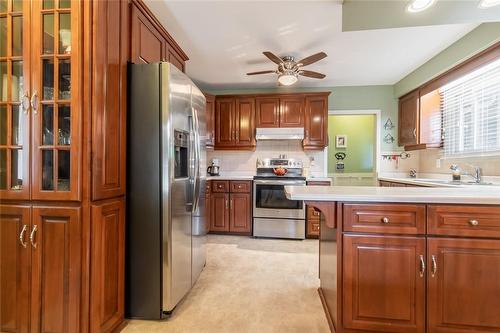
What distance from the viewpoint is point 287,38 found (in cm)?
282

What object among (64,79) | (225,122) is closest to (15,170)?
(64,79)

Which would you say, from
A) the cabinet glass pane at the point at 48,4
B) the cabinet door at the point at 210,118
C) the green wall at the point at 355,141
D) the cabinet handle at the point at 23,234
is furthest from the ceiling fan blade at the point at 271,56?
the green wall at the point at 355,141

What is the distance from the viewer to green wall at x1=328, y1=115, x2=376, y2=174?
6.04 meters

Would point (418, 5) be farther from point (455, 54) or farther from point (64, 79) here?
point (64, 79)

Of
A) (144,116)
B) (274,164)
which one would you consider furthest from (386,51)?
(144,116)

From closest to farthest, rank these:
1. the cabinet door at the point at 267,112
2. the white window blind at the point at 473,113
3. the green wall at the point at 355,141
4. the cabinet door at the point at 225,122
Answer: the white window blind at the point at 473,113 < the cabinet door at the point at 267,112 < the cabinet door at the point at 225,122 < the green wall at the point at 355,141

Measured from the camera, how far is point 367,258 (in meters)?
1.54

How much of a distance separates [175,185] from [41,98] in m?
0.98

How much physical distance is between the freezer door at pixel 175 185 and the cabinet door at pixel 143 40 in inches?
14.5

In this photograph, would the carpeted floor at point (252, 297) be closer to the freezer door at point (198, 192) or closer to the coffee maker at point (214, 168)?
the freezer door at point (198, 192)

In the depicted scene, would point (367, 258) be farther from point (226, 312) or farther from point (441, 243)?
point (226, 312)

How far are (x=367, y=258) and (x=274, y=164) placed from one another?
307 cm

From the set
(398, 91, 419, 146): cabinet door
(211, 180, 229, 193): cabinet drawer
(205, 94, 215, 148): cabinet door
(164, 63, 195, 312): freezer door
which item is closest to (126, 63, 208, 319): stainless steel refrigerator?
(164, 63, 195, 312): freezer door

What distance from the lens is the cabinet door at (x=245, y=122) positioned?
4375 millimetres
